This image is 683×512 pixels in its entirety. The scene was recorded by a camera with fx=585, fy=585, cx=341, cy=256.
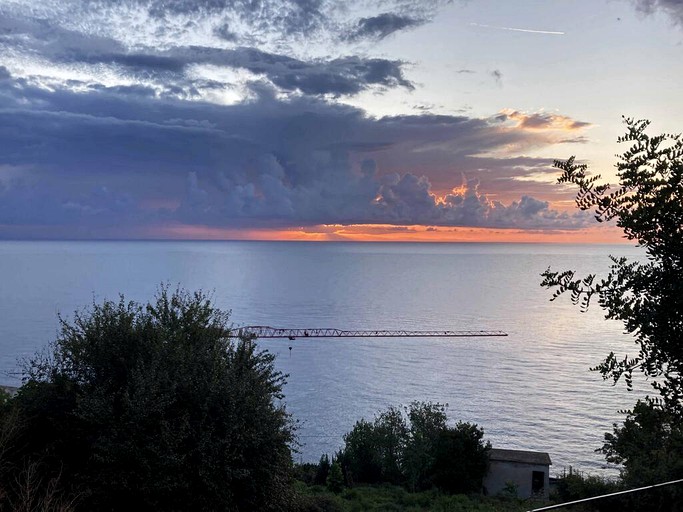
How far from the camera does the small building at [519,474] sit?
3891cm

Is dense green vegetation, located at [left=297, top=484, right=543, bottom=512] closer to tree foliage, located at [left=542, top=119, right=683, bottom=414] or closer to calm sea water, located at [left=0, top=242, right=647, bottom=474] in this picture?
calm sea water, located at [left=0, top=242, right=647, bottom=474]

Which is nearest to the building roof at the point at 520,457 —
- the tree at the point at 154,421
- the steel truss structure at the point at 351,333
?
the tree at the point at 154,421

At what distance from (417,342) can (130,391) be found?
9269 centimetres

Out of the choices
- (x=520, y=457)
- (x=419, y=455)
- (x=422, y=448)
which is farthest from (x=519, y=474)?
(x=419, y=455)

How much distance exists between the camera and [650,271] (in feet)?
23.4

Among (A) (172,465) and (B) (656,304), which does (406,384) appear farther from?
(B) (656,304)

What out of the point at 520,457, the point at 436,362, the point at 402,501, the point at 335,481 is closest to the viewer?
the point at 402,501

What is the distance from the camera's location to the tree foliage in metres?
6.87

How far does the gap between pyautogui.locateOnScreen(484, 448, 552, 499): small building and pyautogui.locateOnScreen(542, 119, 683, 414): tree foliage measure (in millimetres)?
34062

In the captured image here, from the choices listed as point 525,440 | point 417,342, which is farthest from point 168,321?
point 417,342

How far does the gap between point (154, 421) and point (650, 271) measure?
662 inches

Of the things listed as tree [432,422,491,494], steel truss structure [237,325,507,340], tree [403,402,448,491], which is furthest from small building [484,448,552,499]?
steel truss structure [237,325,507,340]

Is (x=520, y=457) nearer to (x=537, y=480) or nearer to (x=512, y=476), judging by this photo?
(x=512, y=476)

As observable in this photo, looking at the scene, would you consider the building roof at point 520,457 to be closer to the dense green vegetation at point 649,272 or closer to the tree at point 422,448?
the tree at point 422,448
